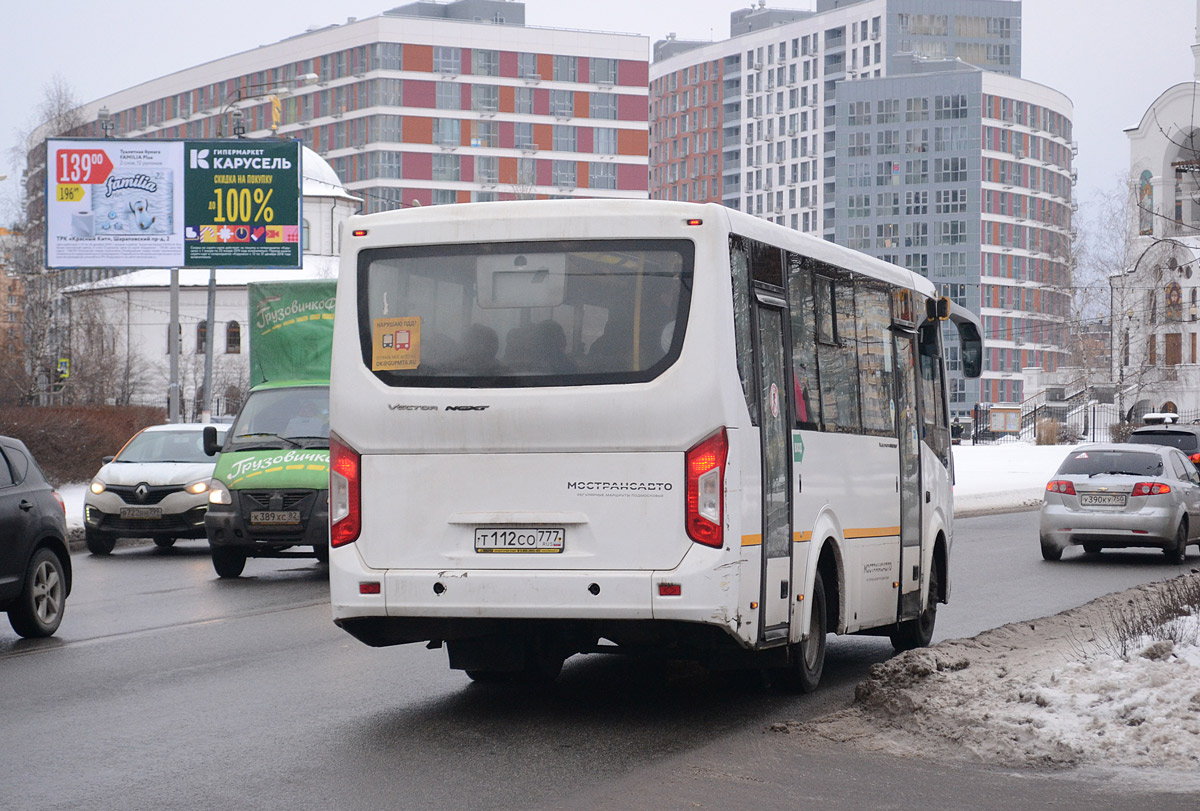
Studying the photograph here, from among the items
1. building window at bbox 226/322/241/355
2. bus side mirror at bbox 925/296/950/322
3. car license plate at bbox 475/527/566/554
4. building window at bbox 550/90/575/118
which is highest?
building window at bbox 550/90/575/118

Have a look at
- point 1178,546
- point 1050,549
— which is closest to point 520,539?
point 1050,549

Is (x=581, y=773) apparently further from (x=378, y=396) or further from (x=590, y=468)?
(x=378, y=396)

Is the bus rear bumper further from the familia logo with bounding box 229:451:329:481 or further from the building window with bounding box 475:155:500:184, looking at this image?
the building window with bounding box 475:155:500:184

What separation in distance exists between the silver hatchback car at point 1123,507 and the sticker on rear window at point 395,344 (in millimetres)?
14802

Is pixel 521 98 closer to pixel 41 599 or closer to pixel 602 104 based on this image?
pixel 602 104

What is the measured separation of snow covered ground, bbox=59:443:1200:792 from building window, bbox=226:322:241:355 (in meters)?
94.4

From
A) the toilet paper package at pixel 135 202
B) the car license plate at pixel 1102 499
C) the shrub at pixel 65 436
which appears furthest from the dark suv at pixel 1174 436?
the toilet paper package at pixel 135 202

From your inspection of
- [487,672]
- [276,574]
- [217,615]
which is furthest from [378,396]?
[276,574]

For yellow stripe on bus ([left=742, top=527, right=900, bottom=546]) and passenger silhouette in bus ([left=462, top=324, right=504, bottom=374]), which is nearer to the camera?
yellow stripe on bus ([left=742, top=527, right=900, bottom=546])

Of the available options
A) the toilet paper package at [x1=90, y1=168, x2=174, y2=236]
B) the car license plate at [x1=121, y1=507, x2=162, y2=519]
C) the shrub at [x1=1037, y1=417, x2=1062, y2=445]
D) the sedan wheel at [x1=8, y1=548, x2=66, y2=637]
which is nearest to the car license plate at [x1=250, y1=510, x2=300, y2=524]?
the car license plate at [x1=121, y1=507, x2=162, y2=519]

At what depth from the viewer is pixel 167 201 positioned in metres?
37.2

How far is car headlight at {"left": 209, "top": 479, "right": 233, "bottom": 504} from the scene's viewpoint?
59.2 ft

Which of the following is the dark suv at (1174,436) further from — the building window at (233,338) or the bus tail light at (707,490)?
the building window at (233,338)

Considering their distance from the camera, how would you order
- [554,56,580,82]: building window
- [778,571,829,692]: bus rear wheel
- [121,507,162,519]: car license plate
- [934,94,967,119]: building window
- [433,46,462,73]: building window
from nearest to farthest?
1. [778,571,829,692]: bus rear wheel
2. [121,507,162,519]: car license plate
3. [433,46,462,73]: building window
4. [554,56,580,82]: building window
5. [934,94,967,119]: building window
